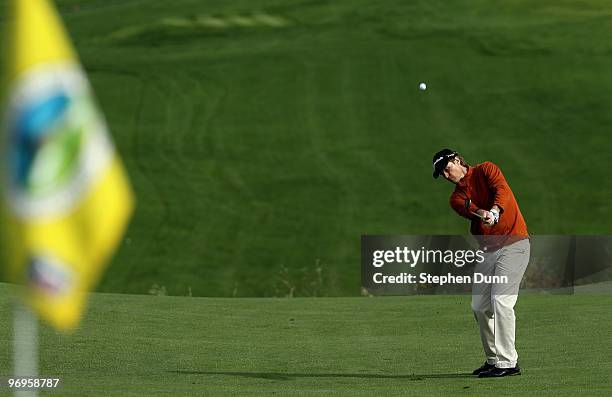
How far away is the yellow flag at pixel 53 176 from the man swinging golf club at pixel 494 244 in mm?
→ 4736

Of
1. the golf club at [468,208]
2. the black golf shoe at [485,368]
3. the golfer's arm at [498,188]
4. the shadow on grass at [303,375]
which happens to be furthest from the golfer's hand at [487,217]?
the shadow on grass at [303,375]

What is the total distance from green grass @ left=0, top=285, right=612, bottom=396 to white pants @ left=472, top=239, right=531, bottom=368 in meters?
0.33

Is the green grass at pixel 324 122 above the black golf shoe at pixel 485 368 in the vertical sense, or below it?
below

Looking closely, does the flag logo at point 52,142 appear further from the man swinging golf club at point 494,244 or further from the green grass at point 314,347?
the man swinging golf club at point 494,244

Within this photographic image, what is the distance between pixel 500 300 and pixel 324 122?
2871 centimetres

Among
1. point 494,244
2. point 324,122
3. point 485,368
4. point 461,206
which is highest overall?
point 461,206

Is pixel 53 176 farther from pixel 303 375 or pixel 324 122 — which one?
pixel 324 122

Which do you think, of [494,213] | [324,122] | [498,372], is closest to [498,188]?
[494,213]

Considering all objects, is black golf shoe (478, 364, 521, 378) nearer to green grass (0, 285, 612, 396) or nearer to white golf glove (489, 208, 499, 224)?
green grass (0, 285, 612, 396)

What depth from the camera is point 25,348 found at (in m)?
14.6

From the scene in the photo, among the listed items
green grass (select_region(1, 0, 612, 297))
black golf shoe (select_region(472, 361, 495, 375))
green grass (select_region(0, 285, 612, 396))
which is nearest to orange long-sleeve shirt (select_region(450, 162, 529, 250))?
black golf shoe (select_region(472, 361, 495, 375))

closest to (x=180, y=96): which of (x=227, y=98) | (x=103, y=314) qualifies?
(x=227, y=98)

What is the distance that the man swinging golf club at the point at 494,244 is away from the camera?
12.6 m

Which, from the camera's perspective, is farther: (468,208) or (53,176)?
(468,208)
